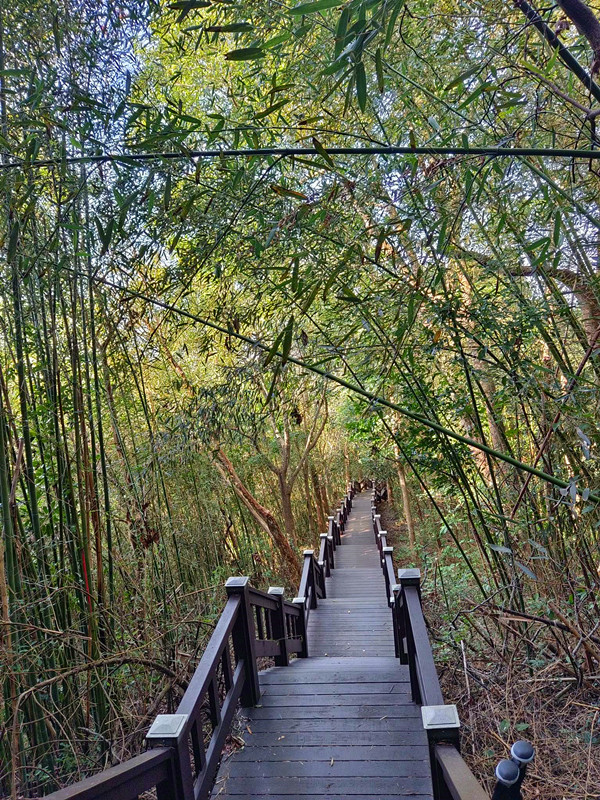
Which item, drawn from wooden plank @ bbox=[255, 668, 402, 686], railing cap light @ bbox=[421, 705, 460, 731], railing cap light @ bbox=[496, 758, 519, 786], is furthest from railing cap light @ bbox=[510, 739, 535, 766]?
wooden plank @ bbox=[255, 668, 402, 686]

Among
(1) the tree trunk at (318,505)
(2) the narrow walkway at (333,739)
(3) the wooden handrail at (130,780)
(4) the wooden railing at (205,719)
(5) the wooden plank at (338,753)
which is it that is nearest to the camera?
(3) the wooden handrail at (130,780)

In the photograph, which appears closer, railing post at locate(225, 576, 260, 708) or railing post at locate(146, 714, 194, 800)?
railing post at locate(146, 714, 194, 800)

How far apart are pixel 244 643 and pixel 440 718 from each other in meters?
1.53

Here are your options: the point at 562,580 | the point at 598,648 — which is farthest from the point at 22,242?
the point at 598,648

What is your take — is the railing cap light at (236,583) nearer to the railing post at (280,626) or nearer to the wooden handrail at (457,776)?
the railing post at (280,626)

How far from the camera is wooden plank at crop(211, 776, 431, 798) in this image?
2.16 metres

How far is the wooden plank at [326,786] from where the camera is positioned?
2162 millimetres

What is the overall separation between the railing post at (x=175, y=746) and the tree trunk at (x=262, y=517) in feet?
16.0

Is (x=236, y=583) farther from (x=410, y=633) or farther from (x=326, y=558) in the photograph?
(x=326, y=558)

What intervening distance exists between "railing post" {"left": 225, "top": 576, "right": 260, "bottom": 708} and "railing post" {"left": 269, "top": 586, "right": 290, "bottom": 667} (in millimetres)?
891

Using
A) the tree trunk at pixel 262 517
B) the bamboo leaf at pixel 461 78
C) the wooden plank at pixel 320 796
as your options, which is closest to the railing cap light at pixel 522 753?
the wooden plank at pixel 320 796

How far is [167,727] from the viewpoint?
1.74 metres

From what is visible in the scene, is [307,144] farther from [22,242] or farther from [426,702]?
[426,702]

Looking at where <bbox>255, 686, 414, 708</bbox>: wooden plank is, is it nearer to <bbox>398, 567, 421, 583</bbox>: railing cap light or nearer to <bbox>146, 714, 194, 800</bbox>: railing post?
<bbox>398, 567, 421, 583</bbox>: railing cap light
